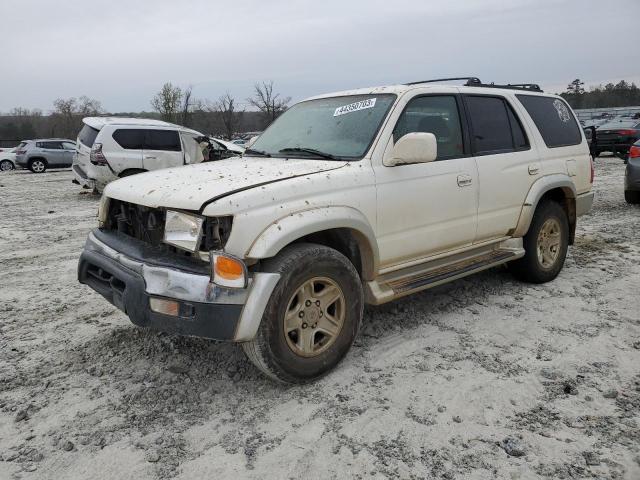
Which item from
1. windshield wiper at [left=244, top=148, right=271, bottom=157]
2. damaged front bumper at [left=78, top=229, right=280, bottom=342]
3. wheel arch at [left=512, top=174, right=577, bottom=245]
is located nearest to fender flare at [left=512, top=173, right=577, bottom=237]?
wheel arch at [left=512, top=174, right=577, bottom=245]

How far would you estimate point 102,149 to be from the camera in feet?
37.4

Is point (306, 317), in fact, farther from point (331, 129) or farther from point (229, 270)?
point (331, 129)

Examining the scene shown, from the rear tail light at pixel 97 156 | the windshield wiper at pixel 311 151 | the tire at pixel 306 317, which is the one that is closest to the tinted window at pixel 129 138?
the rear tail light at pixel 97 156

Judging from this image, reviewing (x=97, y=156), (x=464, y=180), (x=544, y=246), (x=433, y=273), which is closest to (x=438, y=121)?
(x=464, y=180)

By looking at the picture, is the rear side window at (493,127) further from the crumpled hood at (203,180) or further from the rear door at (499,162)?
the crumpled hood at (203,180)

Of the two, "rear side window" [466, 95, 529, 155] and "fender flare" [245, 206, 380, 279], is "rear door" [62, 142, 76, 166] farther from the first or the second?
"fender flare" [245, 206, 380, 279]

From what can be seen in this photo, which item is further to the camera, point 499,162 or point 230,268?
point 499,162

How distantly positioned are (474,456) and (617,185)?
12.0 meters

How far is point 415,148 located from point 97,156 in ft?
31.9

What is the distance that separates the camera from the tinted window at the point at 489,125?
4406 mm

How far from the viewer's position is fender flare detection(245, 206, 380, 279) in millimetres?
2916

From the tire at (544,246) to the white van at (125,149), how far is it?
8.55m

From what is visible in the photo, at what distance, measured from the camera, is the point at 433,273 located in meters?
4.03

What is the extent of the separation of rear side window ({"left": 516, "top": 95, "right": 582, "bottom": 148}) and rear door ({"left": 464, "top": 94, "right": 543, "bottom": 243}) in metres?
0.31
